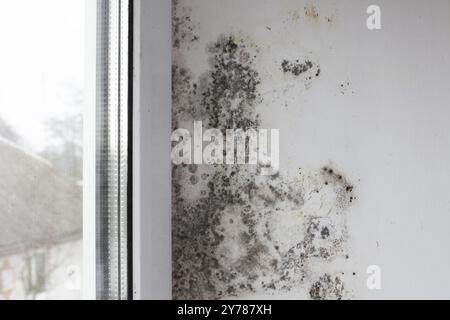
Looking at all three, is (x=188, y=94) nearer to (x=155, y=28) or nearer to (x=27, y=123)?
(x=155, y=28)

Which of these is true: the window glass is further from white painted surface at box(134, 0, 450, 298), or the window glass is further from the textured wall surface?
white painted surface at box(134, 0, 450, 298)

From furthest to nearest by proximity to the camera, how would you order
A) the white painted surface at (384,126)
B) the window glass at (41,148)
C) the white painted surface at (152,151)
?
the white painted surface at (384,126) < the white painted surface at (152,151) < the window glass at (41,148)

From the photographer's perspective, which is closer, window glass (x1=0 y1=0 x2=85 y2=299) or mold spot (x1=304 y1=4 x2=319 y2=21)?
window glass (x1=0 y1=0 x2=85 y2=299)

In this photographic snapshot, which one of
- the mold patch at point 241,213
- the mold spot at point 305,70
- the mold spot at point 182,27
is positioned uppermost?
the mold spot at point 182,27

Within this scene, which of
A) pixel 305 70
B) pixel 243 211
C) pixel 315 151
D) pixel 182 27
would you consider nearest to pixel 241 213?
pixel 243 211

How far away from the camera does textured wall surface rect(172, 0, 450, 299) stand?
1422 millimetres

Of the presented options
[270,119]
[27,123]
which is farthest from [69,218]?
[270,119]

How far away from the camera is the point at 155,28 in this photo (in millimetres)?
1258

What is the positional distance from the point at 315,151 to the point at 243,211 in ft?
1.02

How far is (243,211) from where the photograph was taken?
1447 millimetres

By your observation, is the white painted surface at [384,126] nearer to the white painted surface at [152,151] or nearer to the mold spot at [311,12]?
the mold spot at [311,12]

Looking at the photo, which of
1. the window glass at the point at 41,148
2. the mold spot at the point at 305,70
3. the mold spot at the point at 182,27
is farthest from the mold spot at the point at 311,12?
the window glass at the point at 41,148

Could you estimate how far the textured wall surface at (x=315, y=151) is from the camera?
1.42m

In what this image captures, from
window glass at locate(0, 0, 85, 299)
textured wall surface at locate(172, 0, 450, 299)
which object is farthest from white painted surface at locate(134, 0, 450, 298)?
window glass at locate(0, 0, 85, 299)
